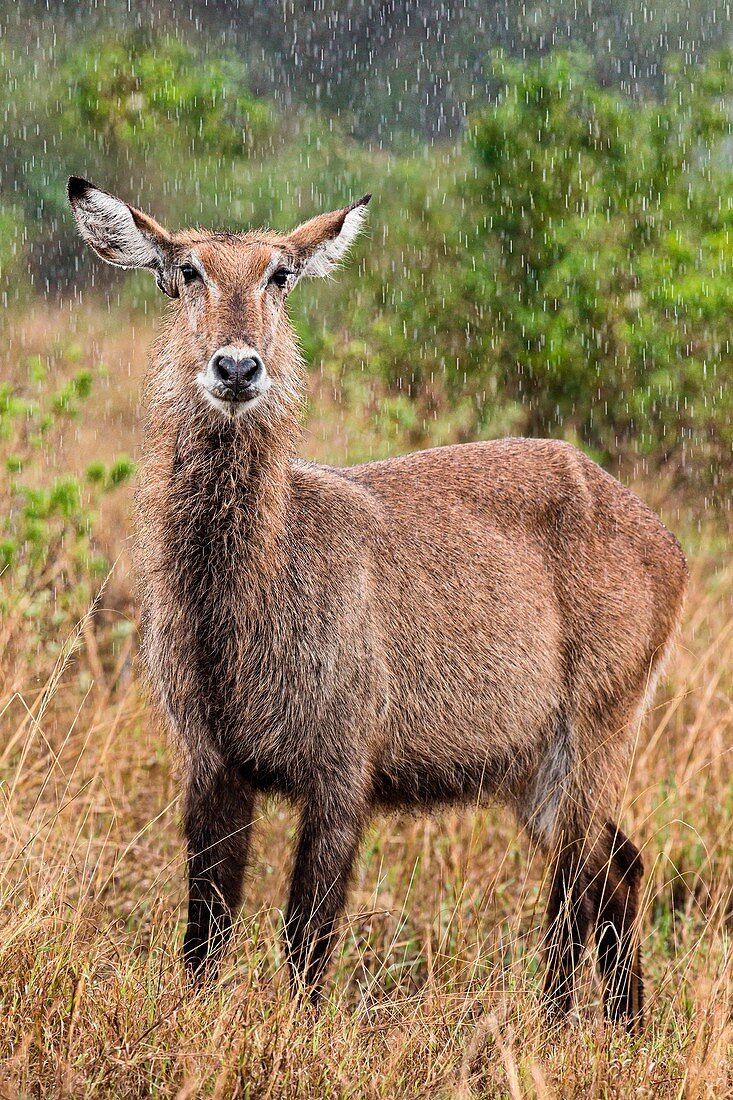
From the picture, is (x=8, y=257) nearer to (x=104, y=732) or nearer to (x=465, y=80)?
(x=104, y=732)

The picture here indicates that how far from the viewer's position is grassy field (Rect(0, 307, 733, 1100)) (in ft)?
9.18

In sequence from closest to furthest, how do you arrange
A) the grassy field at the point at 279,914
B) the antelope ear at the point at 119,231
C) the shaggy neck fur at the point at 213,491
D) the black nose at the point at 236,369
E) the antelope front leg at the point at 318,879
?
the grassy field at the point at 279,914 < the black nose at the point at 236,369 < the antelope front leg at the point at 318,879 < the shaggy neck fur at the point at 213,491 < the antelope ear at the point at 119,231

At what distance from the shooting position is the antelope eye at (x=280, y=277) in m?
3.91

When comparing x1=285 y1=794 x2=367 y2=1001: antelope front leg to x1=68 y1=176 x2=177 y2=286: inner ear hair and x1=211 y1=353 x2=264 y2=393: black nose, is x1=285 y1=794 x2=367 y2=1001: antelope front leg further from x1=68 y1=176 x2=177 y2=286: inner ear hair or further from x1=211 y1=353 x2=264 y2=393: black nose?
x1=68 y1=176 x2=177 y2=286: inner ear hair

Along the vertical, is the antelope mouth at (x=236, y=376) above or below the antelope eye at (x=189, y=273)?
below

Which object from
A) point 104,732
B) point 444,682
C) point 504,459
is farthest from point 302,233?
point 104,732

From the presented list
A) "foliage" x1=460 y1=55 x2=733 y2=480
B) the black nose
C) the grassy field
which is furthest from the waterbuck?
"foliage" x1=460 y1=55 x2=733 y2=480

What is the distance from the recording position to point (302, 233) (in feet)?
13.5

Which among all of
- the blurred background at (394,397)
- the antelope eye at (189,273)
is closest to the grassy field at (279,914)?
the blurred background at (394,397)

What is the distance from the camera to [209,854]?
369cm

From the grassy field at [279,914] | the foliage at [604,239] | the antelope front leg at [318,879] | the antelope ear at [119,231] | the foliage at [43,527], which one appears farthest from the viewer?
the foliage at [604,239]

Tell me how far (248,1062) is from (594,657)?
2.00 meters

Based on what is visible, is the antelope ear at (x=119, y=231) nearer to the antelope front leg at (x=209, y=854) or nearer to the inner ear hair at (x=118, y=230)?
the inner ear hair at (x=118, y=230)

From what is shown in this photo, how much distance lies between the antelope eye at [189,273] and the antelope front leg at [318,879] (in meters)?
1.51
